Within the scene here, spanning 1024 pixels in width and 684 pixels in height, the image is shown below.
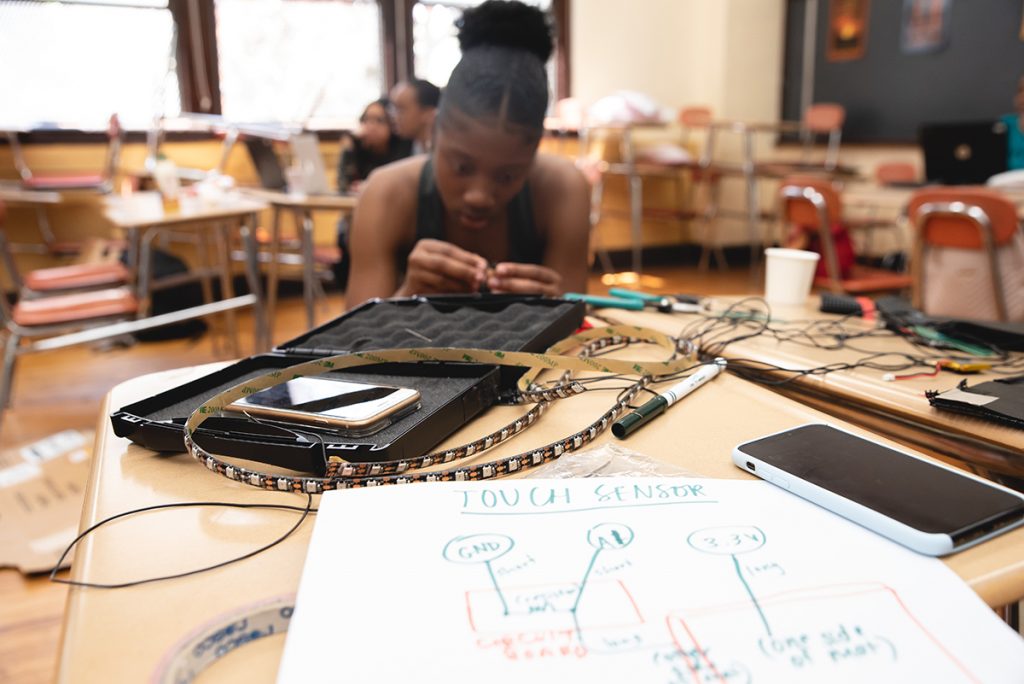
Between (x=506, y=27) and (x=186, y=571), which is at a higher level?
(x=506, y=27)

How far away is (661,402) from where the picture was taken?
717 mm

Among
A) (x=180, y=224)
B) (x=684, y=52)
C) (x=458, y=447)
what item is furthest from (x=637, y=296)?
(x=684, y=52)

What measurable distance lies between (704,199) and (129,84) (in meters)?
4.22

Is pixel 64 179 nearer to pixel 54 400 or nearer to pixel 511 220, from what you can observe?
pixel 54 400

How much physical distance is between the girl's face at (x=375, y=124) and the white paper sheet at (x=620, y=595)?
375 centimetres

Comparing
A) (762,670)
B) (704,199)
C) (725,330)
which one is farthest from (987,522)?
(704,199)

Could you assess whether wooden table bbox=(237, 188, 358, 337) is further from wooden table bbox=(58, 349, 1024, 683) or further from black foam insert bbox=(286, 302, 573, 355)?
wooden table bbox=(58, 349, 1024, 683)

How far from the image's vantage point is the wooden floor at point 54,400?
4.62ft

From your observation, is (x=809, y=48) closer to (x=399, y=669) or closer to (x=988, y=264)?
(x=988, y=264)

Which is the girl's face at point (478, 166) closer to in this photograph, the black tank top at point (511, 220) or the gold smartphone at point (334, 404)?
the black tank top at point (511, 220)

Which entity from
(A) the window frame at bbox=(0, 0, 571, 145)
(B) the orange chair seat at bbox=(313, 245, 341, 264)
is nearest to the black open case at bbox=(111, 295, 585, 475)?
(B) the orange chair seat at bbox=(313, 245, 341, 264)

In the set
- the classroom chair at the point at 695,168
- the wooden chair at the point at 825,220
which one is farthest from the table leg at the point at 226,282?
the classroom chair at the point at 695,168

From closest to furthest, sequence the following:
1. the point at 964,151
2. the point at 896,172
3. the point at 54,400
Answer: the point at 54,400 → the point at 964,151 → the point at 896,172

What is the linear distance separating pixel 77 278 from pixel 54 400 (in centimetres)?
53
